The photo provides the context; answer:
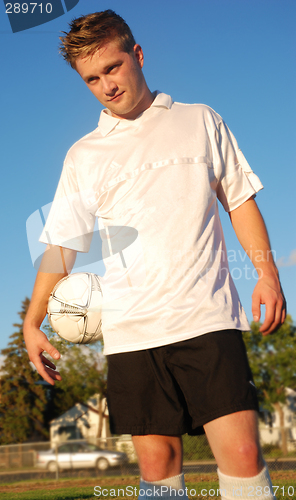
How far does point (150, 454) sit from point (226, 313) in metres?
0.69

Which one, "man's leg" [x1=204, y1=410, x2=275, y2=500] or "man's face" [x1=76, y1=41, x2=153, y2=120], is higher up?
"man's face" [x1=76, y1=41, x2=153, y2=120]

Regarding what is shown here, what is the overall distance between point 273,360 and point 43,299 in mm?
31403

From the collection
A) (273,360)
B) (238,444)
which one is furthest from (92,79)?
(273,360)

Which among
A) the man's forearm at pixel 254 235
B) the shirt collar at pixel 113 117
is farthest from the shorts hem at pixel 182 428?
the shirt collar at pixel 113 117

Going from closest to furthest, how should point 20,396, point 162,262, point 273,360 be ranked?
1. point 162,262
2. point 273,360
3. point 20,396

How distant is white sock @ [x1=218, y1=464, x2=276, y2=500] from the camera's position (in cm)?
166

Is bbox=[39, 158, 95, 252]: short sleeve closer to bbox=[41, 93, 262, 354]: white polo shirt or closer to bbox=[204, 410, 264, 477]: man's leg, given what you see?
bbox=[41, 93, 262, 354]: white polo shirt

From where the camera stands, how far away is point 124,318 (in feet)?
6.54

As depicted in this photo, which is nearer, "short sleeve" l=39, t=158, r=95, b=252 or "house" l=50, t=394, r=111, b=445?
"short sleeve" l=39, t=158, r=95, b=252

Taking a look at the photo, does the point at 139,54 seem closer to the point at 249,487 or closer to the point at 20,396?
the point at 249,487

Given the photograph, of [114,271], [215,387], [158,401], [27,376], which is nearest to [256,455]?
[215,387]

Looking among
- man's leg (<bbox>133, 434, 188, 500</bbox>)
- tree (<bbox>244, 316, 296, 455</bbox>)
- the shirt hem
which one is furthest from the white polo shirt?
tree (<bbox>244, 316, 296, 455</bbox>)

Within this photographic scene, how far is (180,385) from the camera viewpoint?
1.86 meters

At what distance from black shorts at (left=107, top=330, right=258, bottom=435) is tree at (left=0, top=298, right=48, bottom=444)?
34.0 metres
